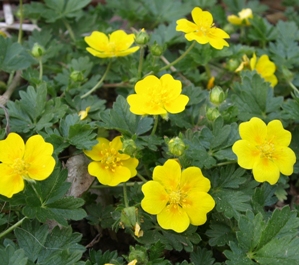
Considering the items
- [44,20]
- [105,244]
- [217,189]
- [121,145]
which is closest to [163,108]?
[121,145]

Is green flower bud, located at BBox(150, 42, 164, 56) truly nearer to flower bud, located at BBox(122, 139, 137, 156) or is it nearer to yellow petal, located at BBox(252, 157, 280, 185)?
flower bud, located at BBox(122, 139, 137, 156)

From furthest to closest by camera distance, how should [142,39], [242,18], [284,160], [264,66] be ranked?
[242,18]
[264,66]
[142,39]
[284,160]

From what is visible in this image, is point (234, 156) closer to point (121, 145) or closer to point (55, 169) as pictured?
point (121, 145)

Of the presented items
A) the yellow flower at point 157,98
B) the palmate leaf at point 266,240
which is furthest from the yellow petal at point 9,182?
the palmate leaf at point 266,240

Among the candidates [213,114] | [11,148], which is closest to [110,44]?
[213,114]

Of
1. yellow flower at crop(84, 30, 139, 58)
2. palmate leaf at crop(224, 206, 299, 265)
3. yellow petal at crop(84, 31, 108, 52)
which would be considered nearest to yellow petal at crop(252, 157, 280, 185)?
palmate leaf at crop(224, 206, 299, 265)

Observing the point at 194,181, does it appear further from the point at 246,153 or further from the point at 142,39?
the point at 142,39

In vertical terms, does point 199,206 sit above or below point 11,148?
below
